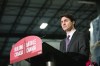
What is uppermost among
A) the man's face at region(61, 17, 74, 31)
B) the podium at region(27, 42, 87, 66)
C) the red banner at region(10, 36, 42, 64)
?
the man's face at region(61, 17, 74, 31)

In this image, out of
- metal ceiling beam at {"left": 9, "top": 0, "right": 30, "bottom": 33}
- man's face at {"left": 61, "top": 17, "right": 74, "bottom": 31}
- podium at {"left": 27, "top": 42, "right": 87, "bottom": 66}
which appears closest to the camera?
podium at {"left": 27, "top": 42, "right": 87, "bottom": 66}

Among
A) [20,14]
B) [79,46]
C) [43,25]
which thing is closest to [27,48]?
[79,46]

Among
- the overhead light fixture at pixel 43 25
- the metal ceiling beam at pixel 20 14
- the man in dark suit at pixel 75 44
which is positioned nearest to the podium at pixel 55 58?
the man in dark suit at pixel 75 44

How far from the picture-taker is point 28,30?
12969 mm

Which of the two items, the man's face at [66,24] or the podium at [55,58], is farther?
the man's face at [66,24]

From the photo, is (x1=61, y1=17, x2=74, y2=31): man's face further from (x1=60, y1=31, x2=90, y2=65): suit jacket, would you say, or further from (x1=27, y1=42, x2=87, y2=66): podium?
(x1=27, y1=42, x2=87, y2=66): podium

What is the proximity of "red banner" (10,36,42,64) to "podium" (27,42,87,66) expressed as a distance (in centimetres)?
9

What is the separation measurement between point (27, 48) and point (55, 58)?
9.5 inches

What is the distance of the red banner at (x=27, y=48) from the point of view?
1556 mm


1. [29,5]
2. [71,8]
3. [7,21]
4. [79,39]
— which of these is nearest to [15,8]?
[29,5]

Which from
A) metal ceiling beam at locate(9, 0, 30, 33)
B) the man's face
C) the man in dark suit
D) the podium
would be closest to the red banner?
the podium

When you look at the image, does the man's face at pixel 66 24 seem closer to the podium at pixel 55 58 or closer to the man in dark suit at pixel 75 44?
the man in dark suit at pixel 75 44

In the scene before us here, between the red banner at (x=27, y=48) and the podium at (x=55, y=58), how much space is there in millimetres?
86

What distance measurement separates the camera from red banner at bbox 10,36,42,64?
5.11 ft
